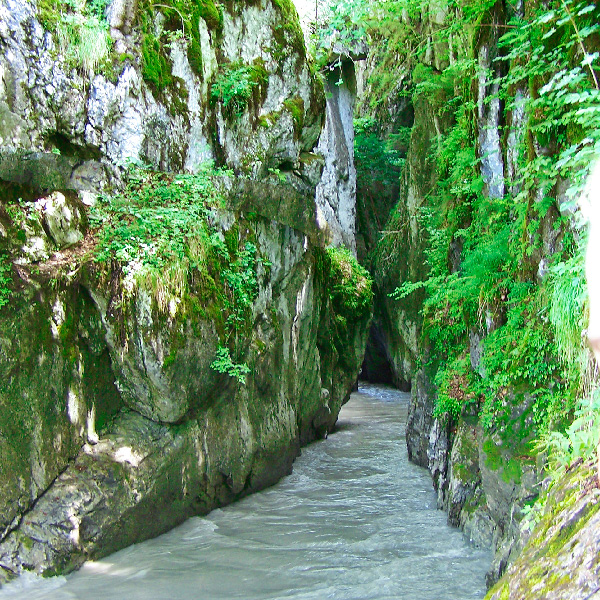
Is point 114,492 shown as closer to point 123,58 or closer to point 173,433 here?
point 173,433

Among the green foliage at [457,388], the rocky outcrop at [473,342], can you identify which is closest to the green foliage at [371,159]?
the rocky outcrop at [473,342]

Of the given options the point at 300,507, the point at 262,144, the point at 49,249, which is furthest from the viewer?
the point at 262,144

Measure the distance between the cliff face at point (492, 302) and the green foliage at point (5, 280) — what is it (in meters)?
5.18

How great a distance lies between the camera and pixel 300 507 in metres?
8.30

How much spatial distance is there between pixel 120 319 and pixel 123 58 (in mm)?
3607

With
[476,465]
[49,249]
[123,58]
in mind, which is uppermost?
[123,58]

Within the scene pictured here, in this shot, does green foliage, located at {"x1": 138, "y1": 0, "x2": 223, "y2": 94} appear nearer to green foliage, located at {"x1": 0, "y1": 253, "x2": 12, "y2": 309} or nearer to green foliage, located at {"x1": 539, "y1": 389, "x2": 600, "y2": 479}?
green foliage, located at {"x1": 0, "y1": 253, "x2": 12, "y2": 309}

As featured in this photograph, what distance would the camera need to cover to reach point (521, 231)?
6168 millimetres

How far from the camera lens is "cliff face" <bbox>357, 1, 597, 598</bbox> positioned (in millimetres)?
5258

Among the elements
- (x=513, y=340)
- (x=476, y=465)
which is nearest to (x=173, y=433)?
(x=476, y=465)

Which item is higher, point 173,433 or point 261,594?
point 173,433

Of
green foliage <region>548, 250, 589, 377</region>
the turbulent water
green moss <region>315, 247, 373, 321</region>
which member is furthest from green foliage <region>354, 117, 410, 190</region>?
green foliage <region>548, 250, 589, 377</region>

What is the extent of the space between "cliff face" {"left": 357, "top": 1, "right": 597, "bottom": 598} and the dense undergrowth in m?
0.02

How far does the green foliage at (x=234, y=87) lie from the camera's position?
841 centimetres
